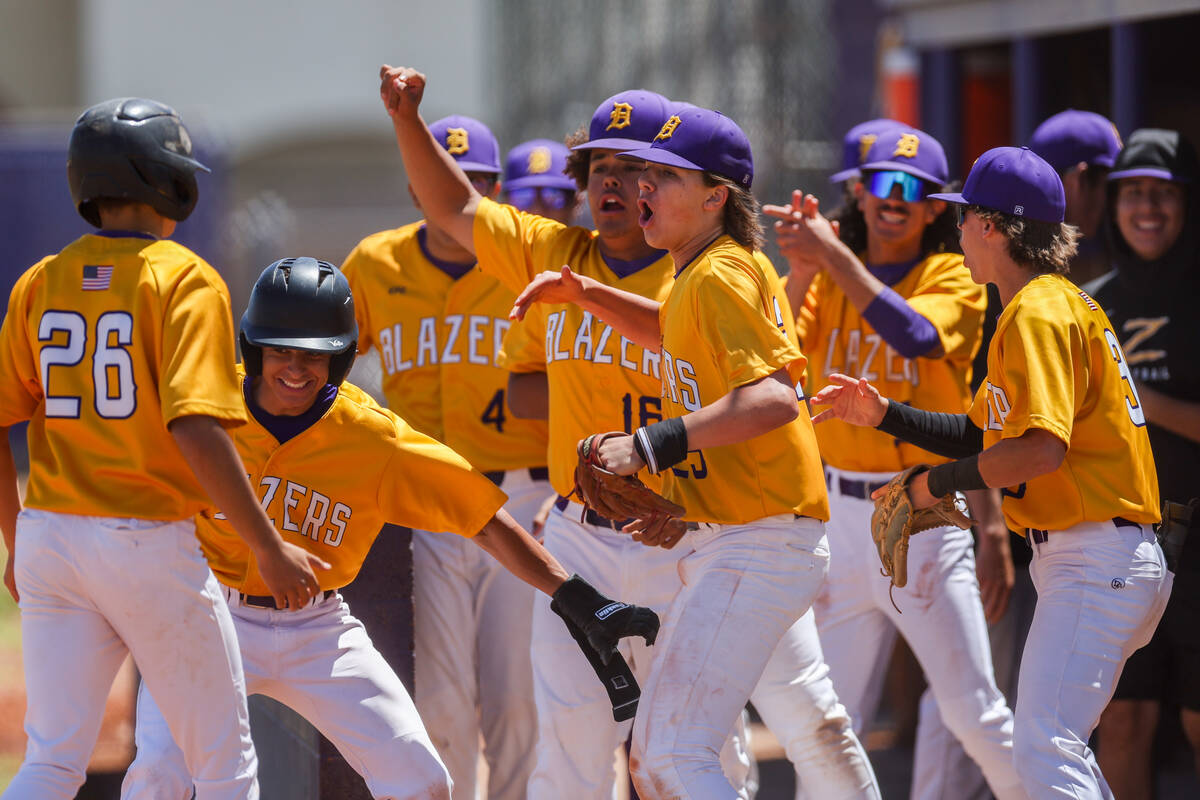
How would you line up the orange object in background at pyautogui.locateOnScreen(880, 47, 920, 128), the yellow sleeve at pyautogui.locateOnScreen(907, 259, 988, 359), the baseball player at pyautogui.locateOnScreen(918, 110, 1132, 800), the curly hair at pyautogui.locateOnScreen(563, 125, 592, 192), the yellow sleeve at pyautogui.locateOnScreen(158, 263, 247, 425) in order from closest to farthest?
the yellow sleeve at pyautogui.locateOnScreen(158, 263, 247, 425)
the curly hair at pyautogui.locateOnScreen(563, 125, 592, 192)
the yellow sleeve at pyautogui.locateOnScreen(907, 259, 988, 359)
the baseball player at pyautogui.locateOnScreen(918, 110, 1132, 800)
the orange object in background at pyautogui.locateOnScreen(880, 47, 920, 128)

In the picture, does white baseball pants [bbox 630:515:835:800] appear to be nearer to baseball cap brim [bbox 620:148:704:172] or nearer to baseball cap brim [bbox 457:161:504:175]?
baseball cap brim [bbox 620:148:704:172]

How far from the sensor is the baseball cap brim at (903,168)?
478 centimetres

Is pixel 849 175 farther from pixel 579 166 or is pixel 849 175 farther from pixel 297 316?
pixel 297 316

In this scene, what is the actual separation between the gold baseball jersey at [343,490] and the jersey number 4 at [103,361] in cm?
53

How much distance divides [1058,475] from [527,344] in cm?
161

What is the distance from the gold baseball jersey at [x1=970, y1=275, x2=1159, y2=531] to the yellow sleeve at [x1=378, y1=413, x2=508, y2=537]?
1.27m

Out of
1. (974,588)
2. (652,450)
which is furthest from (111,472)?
(974,588)

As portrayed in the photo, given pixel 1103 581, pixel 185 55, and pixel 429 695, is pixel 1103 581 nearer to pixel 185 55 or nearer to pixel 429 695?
pixel 429 695

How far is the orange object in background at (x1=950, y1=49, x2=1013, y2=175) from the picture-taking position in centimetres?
780

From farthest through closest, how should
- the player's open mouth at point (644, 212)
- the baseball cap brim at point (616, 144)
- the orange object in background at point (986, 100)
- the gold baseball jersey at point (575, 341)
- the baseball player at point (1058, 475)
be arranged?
the orange object in background at point (986, 100), the gold baseball jersey at point (575, 341), the baseball cap brim at point (616, 144), the player's open mouth at point (644, 212), the baseball player at point (1058, 475)

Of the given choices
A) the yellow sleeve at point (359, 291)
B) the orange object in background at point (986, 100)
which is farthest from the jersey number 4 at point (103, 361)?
the orange object in background at point (986, 100)

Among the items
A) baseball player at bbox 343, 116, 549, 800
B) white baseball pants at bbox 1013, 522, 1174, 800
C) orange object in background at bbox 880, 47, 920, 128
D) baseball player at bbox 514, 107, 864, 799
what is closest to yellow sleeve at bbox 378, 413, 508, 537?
baseball player at bbox 514, 107, 864, 799

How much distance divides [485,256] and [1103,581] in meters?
1.87

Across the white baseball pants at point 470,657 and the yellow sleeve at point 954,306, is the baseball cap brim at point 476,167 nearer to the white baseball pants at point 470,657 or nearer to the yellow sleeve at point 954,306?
the white baseball pants at point 470,657
